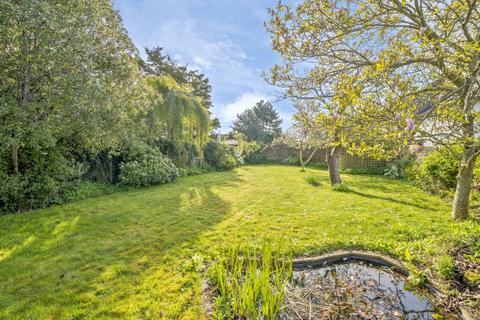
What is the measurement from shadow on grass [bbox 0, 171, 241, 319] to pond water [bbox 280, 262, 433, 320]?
4.10 feet

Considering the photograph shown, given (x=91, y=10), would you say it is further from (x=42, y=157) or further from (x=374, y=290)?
(x=374, y=290)

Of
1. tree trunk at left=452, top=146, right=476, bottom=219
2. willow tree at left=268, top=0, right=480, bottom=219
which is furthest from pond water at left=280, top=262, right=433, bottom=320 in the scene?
tree trunk at left=452, top=146, right=476, bottom=219

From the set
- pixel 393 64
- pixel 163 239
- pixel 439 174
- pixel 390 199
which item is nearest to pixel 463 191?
pixel 390 199

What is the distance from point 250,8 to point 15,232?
6.71 metres

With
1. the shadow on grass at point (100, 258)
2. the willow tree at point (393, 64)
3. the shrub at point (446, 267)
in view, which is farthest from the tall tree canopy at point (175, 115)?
the shrub at point (446, 267)

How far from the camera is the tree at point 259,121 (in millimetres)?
33156

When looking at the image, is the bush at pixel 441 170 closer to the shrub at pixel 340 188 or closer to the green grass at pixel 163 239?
the green grass at pixel 163 239

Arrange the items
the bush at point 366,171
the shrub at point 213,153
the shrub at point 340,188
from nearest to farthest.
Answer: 1. the shrub at point 340,188
2. the bush at point 366,171
3. the shrub at point 213,153

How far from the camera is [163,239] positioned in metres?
4.04

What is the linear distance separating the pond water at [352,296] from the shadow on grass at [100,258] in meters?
1.25

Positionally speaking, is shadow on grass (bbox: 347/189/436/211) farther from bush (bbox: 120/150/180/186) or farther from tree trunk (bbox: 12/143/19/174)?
tree trunk (bbox: 12/143/19/174)

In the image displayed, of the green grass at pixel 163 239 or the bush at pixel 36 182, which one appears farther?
the bush at pixel 36 182

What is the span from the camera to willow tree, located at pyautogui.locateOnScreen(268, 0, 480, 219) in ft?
8.52

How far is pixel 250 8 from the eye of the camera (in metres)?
5.46
